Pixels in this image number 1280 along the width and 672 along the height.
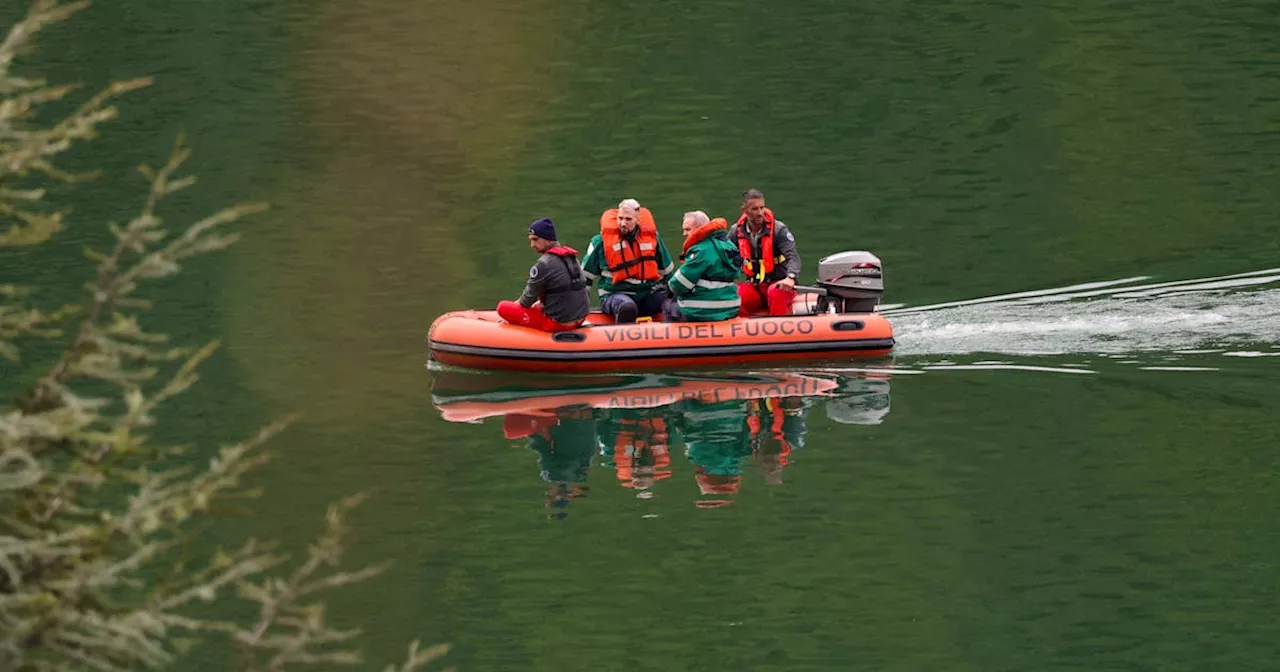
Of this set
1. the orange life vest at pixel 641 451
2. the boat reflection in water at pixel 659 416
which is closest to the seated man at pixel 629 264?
the boat reflection in water at pixel 659 416

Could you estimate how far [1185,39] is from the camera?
26.1m

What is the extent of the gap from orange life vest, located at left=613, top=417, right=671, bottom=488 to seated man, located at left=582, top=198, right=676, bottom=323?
172cm

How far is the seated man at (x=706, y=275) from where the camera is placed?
49.8ft

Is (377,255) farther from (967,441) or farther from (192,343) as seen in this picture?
(967,441)

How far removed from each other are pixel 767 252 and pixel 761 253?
0.21 feet

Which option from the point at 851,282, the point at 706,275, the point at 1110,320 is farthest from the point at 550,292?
the point at 1110,320

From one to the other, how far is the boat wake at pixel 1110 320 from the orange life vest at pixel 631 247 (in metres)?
2.01

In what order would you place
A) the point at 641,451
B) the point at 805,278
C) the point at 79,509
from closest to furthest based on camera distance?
the point at 79,509
the point at 641,451
the point at 805,278

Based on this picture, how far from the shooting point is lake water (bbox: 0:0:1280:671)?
10.3 metres

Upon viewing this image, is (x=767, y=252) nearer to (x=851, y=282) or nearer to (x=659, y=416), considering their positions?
(x=851, y=282)

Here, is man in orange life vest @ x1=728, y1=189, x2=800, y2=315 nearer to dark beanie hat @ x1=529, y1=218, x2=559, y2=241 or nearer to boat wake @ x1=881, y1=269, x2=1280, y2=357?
boat wake @ x1=881, y1=269, x2=1280, y2=357

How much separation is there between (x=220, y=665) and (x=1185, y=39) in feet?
63.8

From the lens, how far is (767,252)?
15680 millimetres

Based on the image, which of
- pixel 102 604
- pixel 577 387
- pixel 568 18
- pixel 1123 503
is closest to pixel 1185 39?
pixel 568 18
